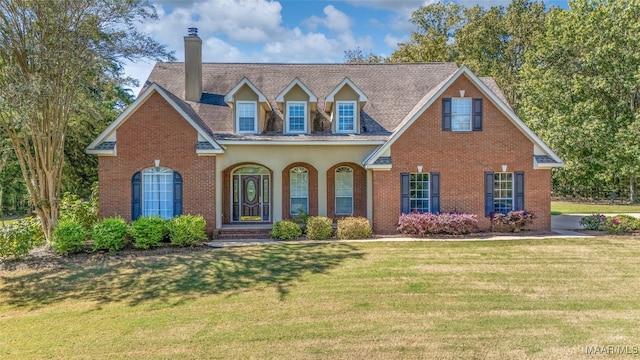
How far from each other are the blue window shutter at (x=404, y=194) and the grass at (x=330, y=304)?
274cm

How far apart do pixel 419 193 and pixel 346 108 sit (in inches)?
191

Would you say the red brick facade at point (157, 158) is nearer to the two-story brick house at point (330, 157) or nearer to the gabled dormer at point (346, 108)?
the two-story brick house at point (330, 157)

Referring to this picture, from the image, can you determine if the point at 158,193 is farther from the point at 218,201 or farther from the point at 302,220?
the point at 302,220

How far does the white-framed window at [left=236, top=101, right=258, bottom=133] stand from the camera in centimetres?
1617

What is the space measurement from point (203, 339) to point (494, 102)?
44.6ft

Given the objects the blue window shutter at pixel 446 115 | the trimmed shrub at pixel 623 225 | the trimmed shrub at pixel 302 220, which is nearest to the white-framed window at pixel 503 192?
the blue window shutter at pixel 446 115

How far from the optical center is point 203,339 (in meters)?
6.51

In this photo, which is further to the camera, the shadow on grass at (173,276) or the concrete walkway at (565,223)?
the concrete walkway at (565,223)

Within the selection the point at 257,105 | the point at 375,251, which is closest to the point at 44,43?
the point at 257,105

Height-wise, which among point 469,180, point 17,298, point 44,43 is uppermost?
point 44,43

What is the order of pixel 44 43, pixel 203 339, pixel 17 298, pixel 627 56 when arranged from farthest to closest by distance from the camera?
pixel 627 56
pixel 44 43
pixel 17 298
pixel 203 339

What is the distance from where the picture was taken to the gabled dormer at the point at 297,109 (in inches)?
634

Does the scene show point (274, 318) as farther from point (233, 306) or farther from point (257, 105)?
point (257, 105)

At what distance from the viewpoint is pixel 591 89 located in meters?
27.0
